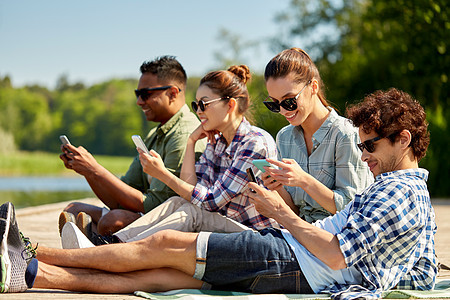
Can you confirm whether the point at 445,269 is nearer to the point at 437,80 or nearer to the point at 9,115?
the point at 437,80

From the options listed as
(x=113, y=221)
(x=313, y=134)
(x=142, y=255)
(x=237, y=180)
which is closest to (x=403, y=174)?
Result: (x=313, y=134)

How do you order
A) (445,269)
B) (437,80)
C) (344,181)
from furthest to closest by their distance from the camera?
(437,80) → (445,269) → (344,181)

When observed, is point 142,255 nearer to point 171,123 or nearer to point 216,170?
point 216,170

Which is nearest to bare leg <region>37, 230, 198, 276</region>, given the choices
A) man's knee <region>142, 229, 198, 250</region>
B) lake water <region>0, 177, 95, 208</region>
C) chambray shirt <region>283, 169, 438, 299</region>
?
man's knee <region>142, 229, 198, 250</region>

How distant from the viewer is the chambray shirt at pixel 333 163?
392 centimetres

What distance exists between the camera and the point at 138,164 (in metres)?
5.74

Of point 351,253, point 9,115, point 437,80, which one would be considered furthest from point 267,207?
point 9,115

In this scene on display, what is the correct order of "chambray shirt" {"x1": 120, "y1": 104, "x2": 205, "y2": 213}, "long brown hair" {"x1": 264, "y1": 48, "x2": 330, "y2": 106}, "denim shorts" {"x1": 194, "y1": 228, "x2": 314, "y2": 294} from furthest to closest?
"chambray shirt" {"x1": 120, "y1": 104, "x2": 205, "y2": 213} < "long brown hair" {"x1": 264, "y1": 48, "x2": 330, "y2": 106} < "denim shorts" {"x1": 194, "y1": 228, "x2": 314, "y2": 294}

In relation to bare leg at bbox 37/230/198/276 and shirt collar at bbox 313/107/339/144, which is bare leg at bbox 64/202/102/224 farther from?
shirt collar at bbox 313/107/339/144

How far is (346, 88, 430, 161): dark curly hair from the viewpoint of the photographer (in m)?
3.17

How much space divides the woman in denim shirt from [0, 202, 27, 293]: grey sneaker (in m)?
1.56

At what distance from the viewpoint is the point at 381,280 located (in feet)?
10.5

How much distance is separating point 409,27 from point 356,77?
228 inches

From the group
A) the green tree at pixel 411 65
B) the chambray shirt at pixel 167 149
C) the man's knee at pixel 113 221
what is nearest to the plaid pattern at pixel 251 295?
the man's knee at pixel 113 221
